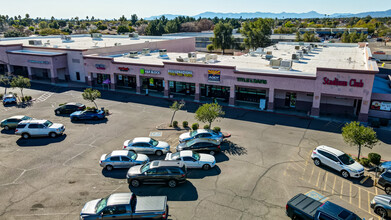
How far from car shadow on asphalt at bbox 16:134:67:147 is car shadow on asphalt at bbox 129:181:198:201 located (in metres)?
13.9

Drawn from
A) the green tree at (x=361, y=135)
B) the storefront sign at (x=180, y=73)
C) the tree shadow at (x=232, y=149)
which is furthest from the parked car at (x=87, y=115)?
the green tree at (x=361, y=135)

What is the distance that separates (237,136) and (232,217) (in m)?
14.0

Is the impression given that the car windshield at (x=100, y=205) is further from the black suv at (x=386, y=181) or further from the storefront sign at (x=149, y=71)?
the storefront sign at (x=149, y=71)

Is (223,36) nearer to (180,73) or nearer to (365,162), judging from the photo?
(180,73)

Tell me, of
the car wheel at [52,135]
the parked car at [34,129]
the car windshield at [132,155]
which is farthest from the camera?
the car wheel at [52,135]

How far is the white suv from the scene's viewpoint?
22.1 meters

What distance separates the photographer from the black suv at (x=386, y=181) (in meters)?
20.3

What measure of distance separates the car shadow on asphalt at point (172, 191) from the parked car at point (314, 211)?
257 inches

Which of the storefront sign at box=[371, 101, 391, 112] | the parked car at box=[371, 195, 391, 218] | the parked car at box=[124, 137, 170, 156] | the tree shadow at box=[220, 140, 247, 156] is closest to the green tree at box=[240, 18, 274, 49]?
the storefront sign at box=[371, 101, 391, 112]

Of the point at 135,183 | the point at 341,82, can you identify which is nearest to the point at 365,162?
the point at 341,82

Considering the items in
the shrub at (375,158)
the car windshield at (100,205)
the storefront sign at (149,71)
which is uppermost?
the storefront sign at (149,71)

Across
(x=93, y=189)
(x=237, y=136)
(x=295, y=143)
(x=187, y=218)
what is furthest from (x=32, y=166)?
(x=295, y=143)

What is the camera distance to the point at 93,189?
21.0 m

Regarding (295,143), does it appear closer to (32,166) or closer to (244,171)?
(244,171)
